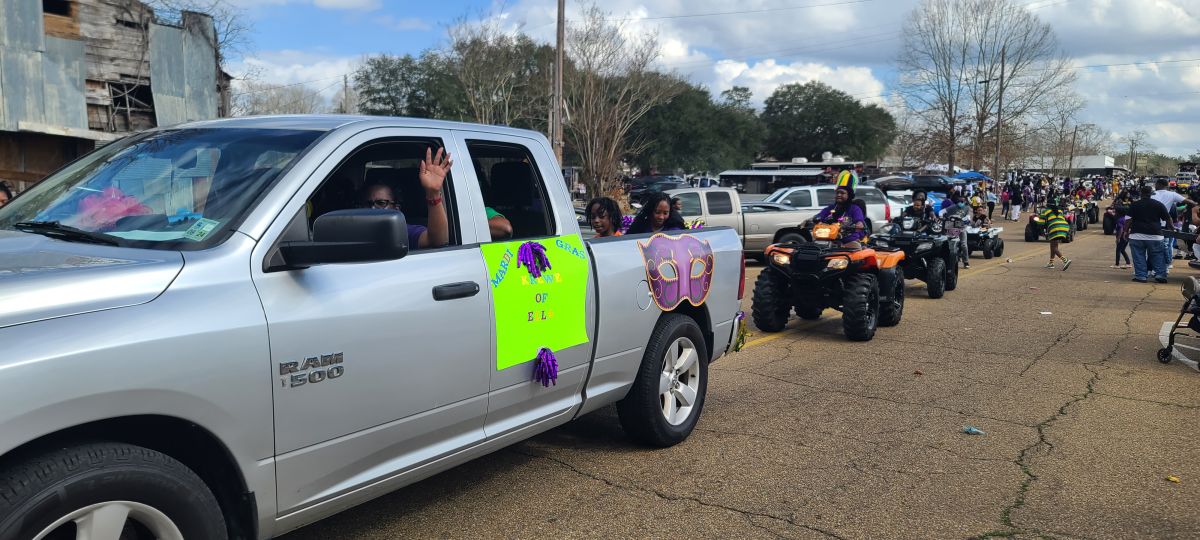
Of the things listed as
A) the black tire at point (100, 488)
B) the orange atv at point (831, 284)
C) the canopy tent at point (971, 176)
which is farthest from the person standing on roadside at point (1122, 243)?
the canopy tent at point (971, 176)

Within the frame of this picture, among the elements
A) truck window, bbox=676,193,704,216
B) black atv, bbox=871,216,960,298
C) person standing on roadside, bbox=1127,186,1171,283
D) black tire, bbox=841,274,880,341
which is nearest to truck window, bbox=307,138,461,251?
black tire, bbox=841,274,880,341

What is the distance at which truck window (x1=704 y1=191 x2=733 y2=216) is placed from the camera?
721 inches

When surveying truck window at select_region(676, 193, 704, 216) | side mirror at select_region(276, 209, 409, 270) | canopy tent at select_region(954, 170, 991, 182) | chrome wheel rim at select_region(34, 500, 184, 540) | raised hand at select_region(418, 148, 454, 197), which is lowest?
chrome wheel rim at select_region(34, 500, 184, 540)

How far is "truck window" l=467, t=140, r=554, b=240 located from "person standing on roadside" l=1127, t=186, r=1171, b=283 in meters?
14.9

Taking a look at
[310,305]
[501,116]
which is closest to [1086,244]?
[501,116]

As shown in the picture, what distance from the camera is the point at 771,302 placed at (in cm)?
997

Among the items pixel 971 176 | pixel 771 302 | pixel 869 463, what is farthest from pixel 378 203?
pixel 971 176

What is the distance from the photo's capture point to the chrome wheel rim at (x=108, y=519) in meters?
2.46

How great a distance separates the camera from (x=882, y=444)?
558cm

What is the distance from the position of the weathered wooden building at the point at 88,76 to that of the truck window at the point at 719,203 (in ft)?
34.9

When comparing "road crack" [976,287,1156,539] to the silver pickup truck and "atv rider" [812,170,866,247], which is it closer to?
the silver pickup truck

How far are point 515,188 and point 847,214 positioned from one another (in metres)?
7.24

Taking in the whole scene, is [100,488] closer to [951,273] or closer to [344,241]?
[344,241]

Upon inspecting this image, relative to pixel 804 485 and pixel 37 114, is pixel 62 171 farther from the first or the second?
pixel 37 114
